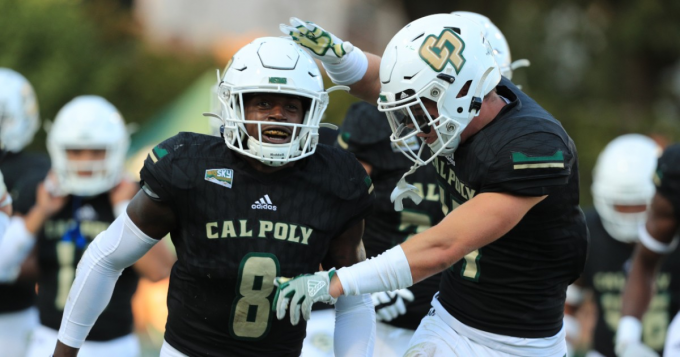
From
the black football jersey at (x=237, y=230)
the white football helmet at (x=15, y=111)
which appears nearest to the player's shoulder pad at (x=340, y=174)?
the black football jersey at (x=237, y=230)

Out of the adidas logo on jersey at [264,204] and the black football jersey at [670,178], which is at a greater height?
the adidas logo on jersey at [264,204]

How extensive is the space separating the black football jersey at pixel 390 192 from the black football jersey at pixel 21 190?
2.13 metres

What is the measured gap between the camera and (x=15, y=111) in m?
6.79

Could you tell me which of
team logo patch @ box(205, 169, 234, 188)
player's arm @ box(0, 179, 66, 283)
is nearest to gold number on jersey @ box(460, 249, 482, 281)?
team logo patch @ box(205, 169, 234, 188)

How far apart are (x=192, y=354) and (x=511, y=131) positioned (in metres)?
1.37

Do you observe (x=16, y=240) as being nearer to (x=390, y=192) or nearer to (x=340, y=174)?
(x=390, y=192)

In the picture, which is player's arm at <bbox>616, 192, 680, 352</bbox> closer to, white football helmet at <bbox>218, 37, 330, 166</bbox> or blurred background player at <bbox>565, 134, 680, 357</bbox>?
blurred background player at <bbox>565, 134, 680, 357</bbox>

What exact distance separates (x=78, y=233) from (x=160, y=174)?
8.21 feet

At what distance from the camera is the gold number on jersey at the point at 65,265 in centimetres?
560

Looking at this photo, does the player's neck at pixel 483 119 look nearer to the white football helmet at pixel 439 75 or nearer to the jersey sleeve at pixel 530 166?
the white football helmet at pixel 439 75

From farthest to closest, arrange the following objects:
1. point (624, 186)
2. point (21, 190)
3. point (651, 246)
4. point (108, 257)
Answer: point (624, 186)
point (21, 190)
point (651, 246)
point (108, 257)

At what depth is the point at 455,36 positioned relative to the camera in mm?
3479

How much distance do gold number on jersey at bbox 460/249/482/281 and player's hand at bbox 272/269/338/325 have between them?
0.72 meters

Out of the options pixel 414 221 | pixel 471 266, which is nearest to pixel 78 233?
pixel 414 221
